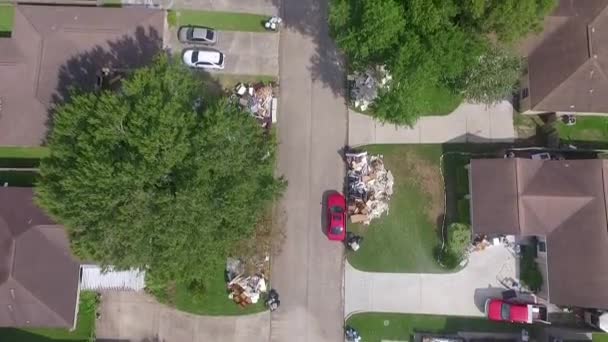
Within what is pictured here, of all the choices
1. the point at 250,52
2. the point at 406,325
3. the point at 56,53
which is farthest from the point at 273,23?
the point at 406,325

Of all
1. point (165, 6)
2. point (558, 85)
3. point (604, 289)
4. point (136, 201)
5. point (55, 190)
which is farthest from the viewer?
point (165, 6)

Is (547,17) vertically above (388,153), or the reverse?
(547,17)

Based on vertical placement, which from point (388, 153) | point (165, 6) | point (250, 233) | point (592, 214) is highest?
point (165, 6)

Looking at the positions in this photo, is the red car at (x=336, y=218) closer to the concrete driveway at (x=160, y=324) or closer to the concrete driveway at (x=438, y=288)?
the concrete driveway at (x=438, y=288)

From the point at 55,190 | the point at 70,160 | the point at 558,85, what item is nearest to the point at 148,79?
the point at 70,160

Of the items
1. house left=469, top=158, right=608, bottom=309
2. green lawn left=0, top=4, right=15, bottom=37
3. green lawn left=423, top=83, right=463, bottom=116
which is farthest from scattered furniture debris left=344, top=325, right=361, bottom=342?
green lawn left=0, top=4, right=15, bottom=37

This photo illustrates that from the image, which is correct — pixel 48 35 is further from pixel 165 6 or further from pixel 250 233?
pixel 250 233

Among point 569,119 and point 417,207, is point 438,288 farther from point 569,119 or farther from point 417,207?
point 569,119
